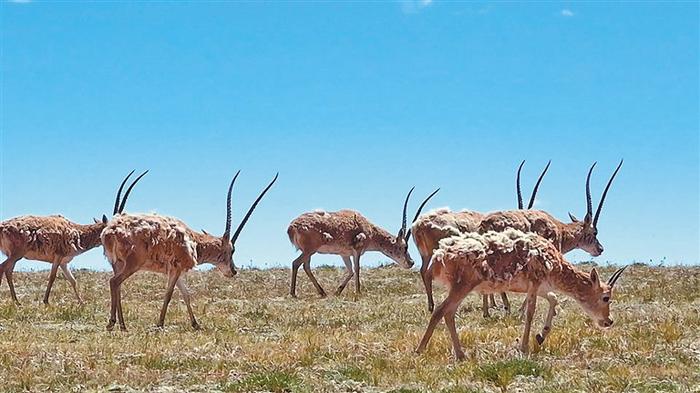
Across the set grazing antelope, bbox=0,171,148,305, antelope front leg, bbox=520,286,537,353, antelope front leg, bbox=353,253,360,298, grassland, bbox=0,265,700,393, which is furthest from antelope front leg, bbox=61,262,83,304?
→ antelope front leg, bbox=520,286,537,353

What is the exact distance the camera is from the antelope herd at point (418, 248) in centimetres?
1363

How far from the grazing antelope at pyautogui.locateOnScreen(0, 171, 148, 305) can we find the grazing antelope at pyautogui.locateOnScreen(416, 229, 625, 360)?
13.3 metres

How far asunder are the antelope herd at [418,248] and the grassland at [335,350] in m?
A: 0.73

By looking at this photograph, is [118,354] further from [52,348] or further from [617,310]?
[617,310]

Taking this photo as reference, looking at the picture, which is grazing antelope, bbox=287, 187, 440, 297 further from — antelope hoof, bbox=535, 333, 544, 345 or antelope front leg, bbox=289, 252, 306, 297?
antelope hoof, bbox=535, 333, 544, 345

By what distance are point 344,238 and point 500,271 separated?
16.3 meters

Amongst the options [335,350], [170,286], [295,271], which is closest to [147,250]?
[170,286]

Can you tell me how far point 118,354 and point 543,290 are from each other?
635cm

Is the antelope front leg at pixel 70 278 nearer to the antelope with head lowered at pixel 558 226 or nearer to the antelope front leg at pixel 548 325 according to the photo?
the antelope with head lowered at pixel 558 226

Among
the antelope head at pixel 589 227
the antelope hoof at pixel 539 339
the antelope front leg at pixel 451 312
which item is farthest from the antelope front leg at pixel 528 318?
the antelope head at pixel 589 227

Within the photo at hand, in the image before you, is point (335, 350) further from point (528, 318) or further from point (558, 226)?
point (558, 226)

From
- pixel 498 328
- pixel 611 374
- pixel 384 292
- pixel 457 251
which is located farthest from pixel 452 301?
pixel 384 292

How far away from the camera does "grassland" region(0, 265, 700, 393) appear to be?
11.3m

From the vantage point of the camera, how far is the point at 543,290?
14.1 metres
